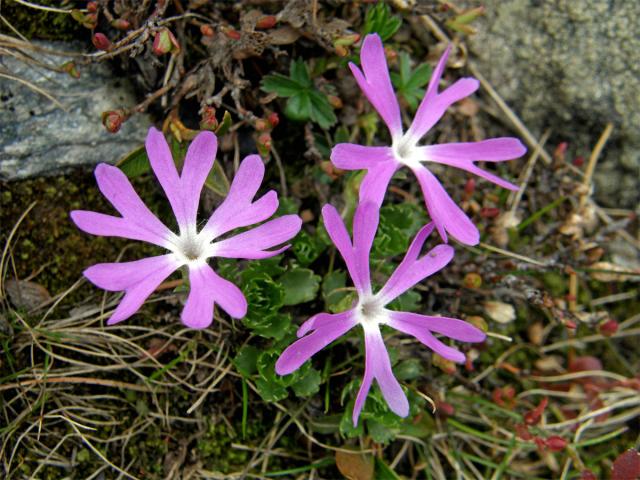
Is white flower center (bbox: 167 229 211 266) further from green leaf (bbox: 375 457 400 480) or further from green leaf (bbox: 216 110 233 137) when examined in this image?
green leaf (bbox: 375 457 400 480)

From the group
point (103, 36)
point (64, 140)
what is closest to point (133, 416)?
point (64, 140)

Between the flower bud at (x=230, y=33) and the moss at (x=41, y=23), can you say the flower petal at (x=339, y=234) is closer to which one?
the flower bud at (x=230, y=33)

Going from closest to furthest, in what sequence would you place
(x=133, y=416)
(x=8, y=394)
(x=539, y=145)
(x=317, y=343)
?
(x=317, y=343)
(x=8, y=394)
(x=133, y=416)
(x=539, y=145)

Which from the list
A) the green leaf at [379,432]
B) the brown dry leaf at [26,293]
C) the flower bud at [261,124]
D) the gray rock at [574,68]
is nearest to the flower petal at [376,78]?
the flower bud at [261,124]

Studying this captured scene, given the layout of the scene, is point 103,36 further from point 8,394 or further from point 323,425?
point 323,425

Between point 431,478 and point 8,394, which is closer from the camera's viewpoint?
point 8,394

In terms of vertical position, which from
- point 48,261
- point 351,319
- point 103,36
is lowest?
point 48,261

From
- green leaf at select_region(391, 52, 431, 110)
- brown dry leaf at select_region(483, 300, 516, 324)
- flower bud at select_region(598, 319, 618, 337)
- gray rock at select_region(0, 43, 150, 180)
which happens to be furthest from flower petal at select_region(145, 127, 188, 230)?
flower bud at select_region(598, 319, 618, 337)

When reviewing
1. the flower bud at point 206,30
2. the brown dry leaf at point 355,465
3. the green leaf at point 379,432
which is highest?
the flower bud at point 206,30

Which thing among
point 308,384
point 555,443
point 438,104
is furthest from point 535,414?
point 438,104
